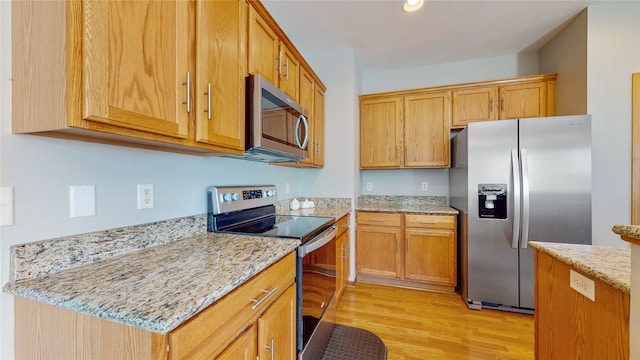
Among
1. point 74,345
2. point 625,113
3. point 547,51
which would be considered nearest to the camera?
point 74,345

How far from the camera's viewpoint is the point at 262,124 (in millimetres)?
1342

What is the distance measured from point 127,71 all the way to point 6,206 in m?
0.52

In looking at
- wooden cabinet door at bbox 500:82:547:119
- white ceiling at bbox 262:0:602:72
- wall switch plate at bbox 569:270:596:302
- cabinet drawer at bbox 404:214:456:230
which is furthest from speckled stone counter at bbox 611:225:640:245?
wooden cabinet door at bbox 500:82:547:119

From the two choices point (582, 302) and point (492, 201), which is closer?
point (582, 302)

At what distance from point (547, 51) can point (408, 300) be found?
9.93 ft

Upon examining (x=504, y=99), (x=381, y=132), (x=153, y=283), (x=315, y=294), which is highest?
(x=504, y=99)

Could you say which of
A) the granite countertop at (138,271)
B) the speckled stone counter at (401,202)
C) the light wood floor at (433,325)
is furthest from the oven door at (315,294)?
the speckled stone counter at (401,202)

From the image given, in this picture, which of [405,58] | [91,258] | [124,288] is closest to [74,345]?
[124,288]

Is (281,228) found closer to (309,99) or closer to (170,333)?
(170,333)

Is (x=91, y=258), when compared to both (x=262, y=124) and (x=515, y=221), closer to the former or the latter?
(x=262, y=124)

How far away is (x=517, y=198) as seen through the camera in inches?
82.7

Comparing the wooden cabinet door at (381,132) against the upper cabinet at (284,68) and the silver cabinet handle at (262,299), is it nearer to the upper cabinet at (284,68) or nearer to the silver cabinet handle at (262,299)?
the upper cabinet at (284,68)

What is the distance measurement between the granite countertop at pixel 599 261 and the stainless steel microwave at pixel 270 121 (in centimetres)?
136

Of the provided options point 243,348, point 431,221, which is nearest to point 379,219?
point 431,221
